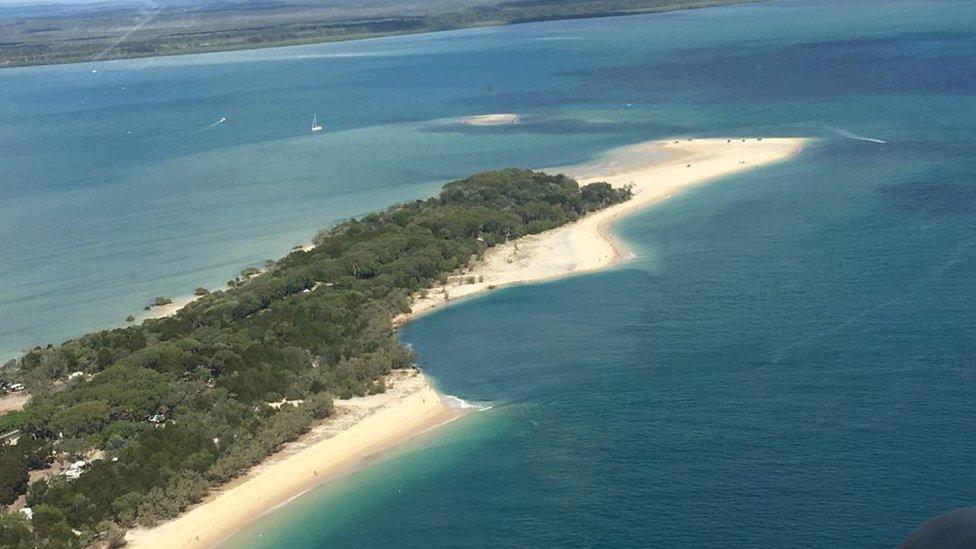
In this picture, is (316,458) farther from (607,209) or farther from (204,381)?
(607,209)

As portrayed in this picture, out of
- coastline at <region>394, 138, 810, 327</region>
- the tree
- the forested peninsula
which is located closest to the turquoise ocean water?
coastline at <region>394, 138, 810, 327</region>

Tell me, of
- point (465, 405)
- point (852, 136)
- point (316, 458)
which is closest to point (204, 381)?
point (316, 458)

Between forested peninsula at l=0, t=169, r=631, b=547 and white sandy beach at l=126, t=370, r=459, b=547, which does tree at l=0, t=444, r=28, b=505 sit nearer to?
forested peninsula at l=0, t=169, r=631, b=547

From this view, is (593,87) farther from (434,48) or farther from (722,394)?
(722,394)

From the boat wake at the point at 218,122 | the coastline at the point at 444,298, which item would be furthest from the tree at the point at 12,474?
the boat wake at the point at 218,122

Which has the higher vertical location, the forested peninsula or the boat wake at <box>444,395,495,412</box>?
the forested peninsula
